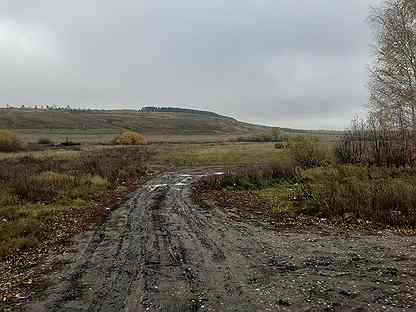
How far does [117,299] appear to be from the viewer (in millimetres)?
7332

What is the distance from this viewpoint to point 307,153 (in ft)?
98.8

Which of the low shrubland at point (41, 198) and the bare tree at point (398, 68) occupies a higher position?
the bare tree at point (398, 68)

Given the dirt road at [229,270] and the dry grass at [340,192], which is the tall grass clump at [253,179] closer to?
the dry grass at [340,192]

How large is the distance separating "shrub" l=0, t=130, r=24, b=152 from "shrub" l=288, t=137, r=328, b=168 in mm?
43225

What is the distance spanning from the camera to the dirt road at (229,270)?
7.11m

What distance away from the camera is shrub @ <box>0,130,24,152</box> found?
57469mm

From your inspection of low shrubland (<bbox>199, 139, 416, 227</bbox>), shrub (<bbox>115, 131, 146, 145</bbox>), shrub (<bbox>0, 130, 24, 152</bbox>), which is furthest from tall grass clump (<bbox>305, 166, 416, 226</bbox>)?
shrub (<bbox>115, 131, 146, 145</bbox>)

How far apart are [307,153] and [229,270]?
73.8ft

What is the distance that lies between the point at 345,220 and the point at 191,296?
26.4 ft

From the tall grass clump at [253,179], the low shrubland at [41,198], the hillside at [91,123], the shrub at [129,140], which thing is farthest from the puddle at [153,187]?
the hillside at [91,123]

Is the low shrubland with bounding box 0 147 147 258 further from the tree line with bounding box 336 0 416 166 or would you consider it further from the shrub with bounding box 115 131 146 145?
the shrub with bounding box 115 131 146 145

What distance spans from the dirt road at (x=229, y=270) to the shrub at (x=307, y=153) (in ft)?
56.0

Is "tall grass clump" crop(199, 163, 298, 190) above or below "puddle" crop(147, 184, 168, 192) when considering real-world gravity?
above

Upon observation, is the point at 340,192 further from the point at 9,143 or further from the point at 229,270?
the point at 9,143
